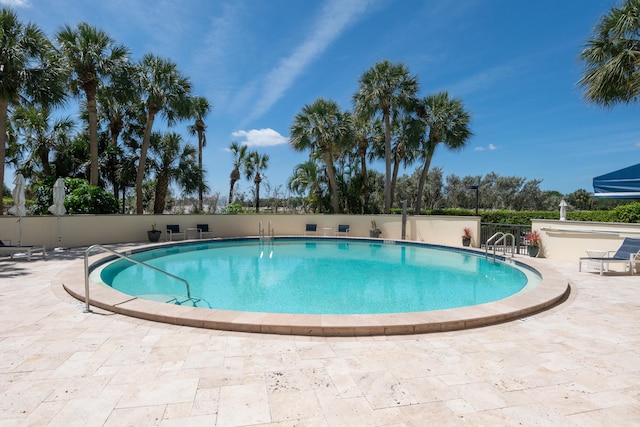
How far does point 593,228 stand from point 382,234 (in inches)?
316

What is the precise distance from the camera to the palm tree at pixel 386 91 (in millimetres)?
16406

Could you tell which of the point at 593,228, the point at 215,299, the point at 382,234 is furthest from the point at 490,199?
the point at 215,299

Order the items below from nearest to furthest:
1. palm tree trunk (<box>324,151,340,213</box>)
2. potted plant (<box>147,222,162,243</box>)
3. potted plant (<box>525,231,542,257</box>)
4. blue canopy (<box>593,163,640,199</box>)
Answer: blue canopy (<box>593,163,640,199</box>) → potted plant (<box>525,231,542,257</box>) → potted plant (<box>147,222,162,243</box>) → palm tree trunk (<box>324,151,340,213</box>)

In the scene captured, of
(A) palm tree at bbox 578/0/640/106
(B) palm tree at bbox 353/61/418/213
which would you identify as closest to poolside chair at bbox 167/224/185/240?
(B) palm tree at bbox 353/61/418/213

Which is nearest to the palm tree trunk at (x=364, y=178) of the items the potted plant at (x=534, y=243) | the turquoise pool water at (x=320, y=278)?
the turquoise pool water at (x=320, y=278)

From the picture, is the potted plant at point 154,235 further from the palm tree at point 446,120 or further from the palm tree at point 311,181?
the palm tree at point 446,120

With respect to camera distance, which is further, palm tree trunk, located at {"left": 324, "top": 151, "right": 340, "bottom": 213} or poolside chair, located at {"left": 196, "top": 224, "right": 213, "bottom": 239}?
palm tree trunk, located at {"left": 324, "top": 151, "right": 340, "bottom": 213}

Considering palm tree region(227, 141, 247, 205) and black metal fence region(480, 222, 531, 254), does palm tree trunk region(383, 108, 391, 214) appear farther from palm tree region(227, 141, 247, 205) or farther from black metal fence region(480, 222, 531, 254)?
palm tree region(227, 141, 247, 205)

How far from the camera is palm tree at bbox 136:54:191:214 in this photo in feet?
48.3

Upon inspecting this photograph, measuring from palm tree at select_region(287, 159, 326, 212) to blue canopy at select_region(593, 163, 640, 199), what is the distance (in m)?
14.1

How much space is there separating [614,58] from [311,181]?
1491 cm

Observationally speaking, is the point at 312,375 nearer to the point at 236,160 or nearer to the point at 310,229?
the point at 310,229

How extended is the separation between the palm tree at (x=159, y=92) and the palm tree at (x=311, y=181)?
773cm

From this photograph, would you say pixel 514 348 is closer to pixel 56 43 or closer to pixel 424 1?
pixel 424 1
